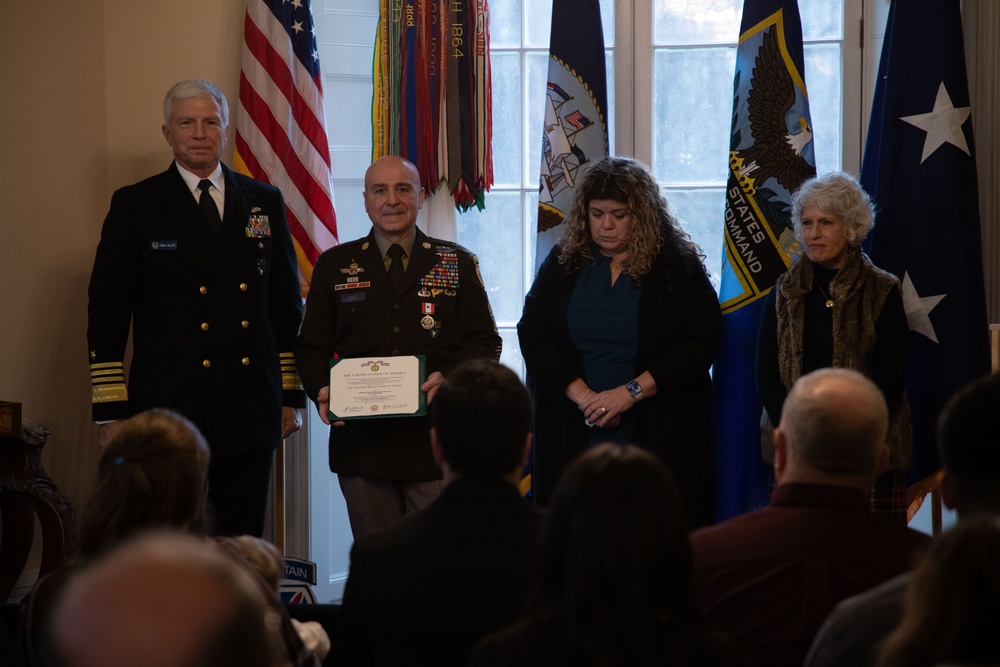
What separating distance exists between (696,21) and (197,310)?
2.32 metres

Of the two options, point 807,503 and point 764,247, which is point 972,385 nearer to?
point 807,503

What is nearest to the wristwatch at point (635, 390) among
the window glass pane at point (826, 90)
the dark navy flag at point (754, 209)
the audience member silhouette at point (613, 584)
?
the dark navy flag at point (754, 209)

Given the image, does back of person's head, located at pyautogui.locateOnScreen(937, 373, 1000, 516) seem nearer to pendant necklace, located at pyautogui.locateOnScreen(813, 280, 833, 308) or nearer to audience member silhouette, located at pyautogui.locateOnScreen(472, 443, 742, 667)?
audience member silhouette, located at pyautogui.locateOnScreen(472, 443, 742, 667)

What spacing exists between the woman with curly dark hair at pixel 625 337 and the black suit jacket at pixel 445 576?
1.74m

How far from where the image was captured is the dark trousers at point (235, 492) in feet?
11.8

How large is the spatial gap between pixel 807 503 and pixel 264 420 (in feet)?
6.98

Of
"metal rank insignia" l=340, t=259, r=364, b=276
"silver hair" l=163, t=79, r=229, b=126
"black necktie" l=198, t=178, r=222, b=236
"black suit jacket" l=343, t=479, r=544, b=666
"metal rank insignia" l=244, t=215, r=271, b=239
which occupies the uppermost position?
"silver hair" l=163, t=79, r=229, b=126

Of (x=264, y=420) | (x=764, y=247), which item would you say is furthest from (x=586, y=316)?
(x=264, y=420)

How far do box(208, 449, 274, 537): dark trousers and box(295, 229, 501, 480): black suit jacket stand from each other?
0.97ft

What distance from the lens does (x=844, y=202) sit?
3631mm

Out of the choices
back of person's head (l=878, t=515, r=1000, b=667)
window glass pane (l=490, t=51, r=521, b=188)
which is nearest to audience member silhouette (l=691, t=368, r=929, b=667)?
back of person's head (l=878, t=515, r=1000, b=667)

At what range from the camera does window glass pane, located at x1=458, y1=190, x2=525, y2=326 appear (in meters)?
4.62

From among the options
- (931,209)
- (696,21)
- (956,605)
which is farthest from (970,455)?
(696,21)

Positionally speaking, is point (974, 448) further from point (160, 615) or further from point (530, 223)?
point (530, 223)
